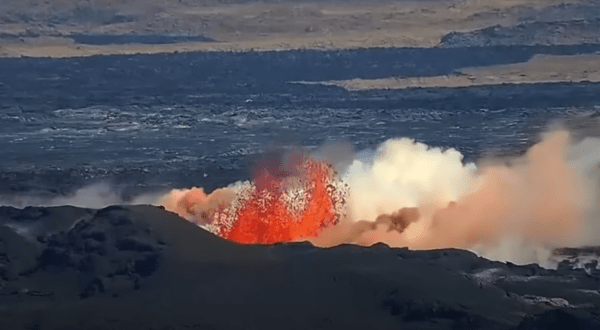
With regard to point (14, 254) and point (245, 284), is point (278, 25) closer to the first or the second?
point (14, 254)

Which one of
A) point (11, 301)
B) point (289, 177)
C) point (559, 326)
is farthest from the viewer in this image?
point (289, 177)

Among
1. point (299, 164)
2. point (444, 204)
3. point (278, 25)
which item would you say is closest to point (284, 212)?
point (444, 204)

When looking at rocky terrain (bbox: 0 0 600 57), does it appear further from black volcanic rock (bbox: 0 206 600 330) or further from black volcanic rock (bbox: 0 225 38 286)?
black volcanic rock (bbox: 0 225 38 286)

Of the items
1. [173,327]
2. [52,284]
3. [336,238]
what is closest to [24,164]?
[336,238]

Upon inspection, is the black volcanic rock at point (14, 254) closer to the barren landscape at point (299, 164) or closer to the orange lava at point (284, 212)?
the barren landscape at point (299, 164)

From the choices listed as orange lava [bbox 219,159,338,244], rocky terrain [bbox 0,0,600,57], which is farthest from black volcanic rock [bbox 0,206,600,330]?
rocky terrain [bbox 0,0,600,57]

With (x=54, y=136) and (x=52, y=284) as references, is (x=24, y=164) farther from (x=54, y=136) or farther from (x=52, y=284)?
(x=52, y=284)
